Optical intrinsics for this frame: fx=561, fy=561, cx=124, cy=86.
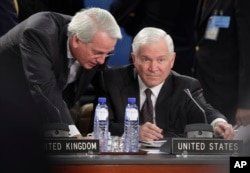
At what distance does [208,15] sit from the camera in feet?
13.3

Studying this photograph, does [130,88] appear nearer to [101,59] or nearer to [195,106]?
[101,59]

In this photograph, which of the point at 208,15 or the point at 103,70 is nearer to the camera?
the point at 103,70

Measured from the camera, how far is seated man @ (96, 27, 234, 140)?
3186mm

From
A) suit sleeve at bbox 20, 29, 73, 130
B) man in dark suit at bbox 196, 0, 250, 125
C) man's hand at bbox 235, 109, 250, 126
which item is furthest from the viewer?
man in dark suit at bbox 196, 0, 250, 125

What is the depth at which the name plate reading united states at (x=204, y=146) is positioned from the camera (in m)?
2.41

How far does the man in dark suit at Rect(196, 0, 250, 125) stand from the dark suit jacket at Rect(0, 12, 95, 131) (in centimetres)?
130

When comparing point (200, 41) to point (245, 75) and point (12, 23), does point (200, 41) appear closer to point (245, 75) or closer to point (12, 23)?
point (245, 75)

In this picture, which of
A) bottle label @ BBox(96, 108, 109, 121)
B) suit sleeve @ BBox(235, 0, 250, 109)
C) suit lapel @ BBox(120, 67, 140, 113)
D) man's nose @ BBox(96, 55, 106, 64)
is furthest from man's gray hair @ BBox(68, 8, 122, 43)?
suit sleeve @ BBox(235, 0, 250, 109)

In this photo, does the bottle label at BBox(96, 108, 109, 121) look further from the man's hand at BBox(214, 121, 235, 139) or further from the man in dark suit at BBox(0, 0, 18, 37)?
the man in dark suit at BBox(0, 0, 18, 37)

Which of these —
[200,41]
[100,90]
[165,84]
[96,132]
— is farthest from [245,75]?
[96,132]

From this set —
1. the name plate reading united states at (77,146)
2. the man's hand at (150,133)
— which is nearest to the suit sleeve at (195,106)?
the man's hand at (150,133)

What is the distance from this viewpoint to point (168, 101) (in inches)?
127

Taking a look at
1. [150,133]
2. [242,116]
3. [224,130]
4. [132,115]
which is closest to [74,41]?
[132,115]

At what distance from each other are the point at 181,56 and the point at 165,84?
1.31 metres
